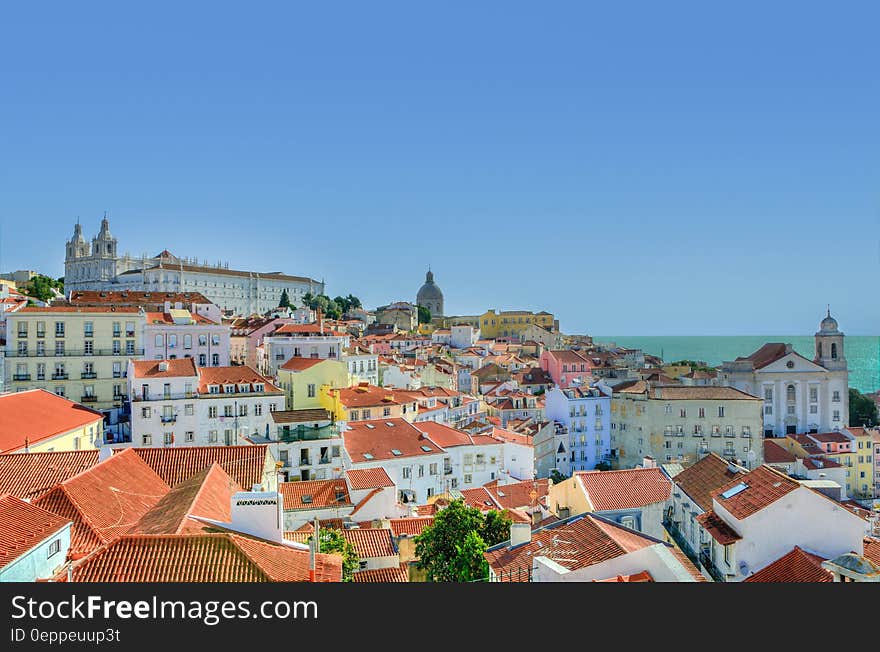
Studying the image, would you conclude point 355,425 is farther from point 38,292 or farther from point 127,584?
point 38,292

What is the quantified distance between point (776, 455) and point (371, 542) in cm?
2934

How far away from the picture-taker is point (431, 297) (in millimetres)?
109312

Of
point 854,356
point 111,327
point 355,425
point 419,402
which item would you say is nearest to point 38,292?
point 111,327

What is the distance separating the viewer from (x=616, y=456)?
118ft

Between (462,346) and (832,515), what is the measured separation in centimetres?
6541

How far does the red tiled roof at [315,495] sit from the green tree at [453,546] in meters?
4.45

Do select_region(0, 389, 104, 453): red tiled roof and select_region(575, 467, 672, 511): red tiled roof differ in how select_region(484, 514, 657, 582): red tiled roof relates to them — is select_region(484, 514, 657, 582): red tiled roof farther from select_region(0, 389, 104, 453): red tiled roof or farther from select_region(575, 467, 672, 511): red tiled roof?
select_region(0, 389, 104, 453): red tiled roof

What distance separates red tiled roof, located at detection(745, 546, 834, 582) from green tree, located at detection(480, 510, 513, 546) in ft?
15.0

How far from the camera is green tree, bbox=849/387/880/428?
167 feet

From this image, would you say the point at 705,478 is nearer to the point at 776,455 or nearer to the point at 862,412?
Result: the point at 776,455

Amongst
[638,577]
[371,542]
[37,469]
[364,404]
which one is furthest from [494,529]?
[364,404]

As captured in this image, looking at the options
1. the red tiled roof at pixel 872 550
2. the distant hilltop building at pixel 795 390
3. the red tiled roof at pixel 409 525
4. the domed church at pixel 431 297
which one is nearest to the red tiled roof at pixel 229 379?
the red tiled roof at pixel 409 525

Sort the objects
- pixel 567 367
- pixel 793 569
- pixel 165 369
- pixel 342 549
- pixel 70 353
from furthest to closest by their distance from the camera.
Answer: pixel 567 367 → pixel 70 353 → pixel 165 369 → pixel 342 549 → pixel 793 569

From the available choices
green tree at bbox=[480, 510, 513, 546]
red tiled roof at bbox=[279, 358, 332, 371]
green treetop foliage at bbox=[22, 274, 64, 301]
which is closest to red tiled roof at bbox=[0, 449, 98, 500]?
green tree at bbox=[480, 510, 513, 546]
